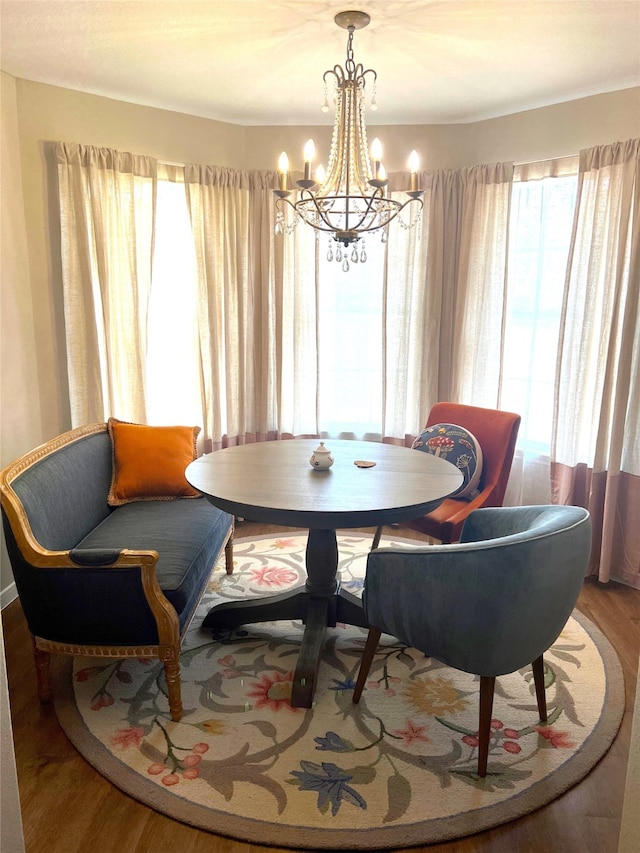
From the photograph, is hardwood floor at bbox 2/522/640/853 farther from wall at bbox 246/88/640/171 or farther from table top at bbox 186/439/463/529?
wall at bbox 246/88/640/171

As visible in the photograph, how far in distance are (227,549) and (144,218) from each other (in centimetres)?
199

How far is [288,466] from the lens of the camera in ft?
9.12

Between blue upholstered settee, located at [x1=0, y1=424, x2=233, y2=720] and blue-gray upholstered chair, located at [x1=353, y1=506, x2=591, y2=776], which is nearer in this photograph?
blue-gray upholstered chair, located at [x1=353, y1=506, x2=591, y2=776]

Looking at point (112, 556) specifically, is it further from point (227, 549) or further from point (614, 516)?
point (614, 516)

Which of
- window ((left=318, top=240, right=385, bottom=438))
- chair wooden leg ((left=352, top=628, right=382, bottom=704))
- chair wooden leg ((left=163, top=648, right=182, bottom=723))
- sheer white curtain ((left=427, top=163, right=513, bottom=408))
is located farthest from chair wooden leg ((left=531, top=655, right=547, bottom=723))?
window ((left=318, top=240, right=385, bottom=438))

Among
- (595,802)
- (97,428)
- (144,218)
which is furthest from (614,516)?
(144,218)

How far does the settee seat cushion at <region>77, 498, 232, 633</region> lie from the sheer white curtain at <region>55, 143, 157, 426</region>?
86 cm

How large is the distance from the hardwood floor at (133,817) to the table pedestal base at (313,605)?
33.9 inches

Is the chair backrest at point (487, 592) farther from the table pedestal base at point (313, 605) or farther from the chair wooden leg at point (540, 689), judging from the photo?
the table pedestal base at point (313, 605)

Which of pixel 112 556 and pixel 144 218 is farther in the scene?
pixel 144 218

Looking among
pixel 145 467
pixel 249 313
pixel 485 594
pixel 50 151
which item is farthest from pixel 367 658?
pixel 50 151

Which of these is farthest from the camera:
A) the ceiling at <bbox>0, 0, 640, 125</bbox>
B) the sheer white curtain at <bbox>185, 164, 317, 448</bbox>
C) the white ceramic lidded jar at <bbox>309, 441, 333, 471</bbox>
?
the sheer white curtain at <bbox>185, 164, 317, 448</bbox>

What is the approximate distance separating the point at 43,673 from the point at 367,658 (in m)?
1.23

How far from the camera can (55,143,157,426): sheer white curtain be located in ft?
11.2
